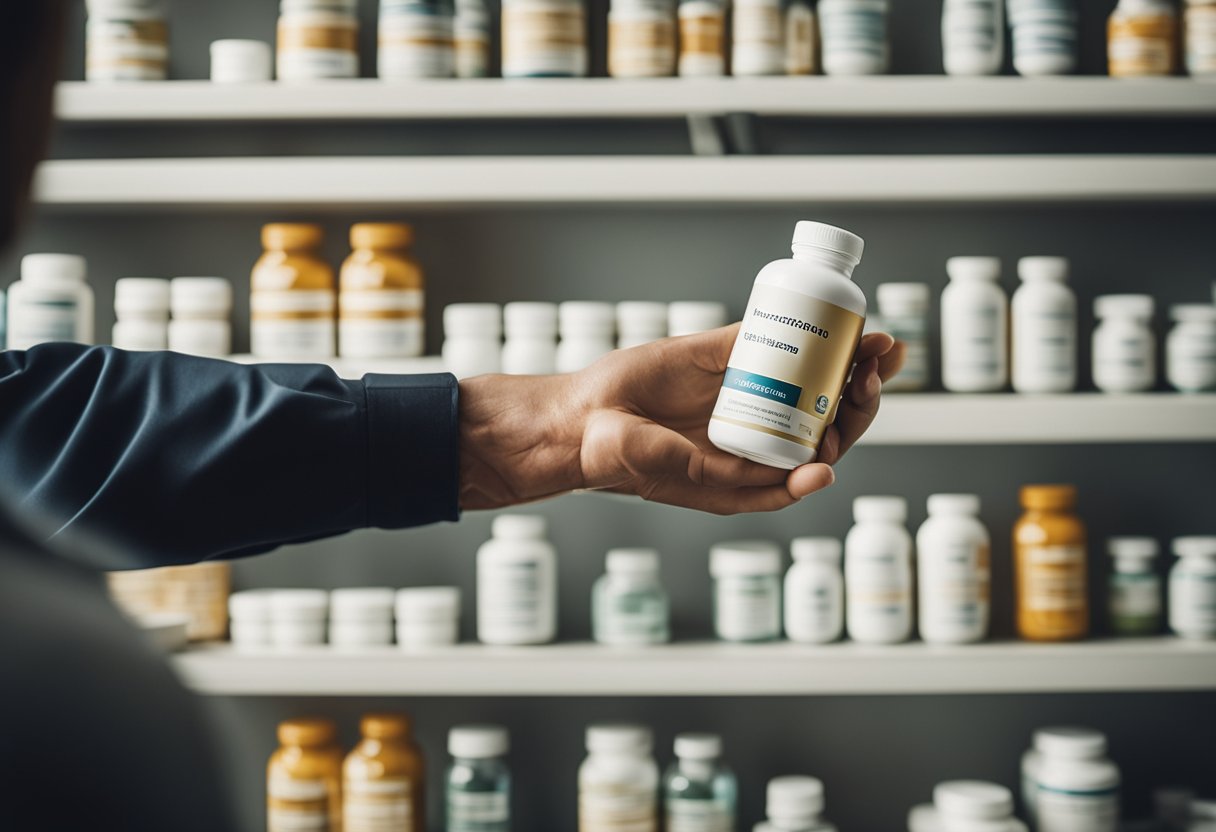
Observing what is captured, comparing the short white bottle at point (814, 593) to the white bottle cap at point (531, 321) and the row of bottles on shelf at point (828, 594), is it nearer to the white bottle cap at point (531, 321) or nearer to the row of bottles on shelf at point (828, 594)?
the row of bottles on shelf at point (828, 594)

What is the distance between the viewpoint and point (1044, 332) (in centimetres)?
134

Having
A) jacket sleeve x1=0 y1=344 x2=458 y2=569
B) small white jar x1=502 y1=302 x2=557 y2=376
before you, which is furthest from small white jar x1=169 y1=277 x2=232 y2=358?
jacket sleeve x1=0 y1=344 x2=458 y2=569

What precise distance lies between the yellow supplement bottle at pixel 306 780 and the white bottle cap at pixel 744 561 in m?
0.49

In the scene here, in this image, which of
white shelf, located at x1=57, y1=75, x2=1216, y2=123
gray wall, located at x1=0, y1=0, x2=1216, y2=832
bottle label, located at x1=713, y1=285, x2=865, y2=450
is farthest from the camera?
gray wall, located at x1=0, y1=0, x2=1216, y2=832

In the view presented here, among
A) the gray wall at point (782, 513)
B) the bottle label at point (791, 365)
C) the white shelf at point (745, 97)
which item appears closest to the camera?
the bottle label at point (791, 365)

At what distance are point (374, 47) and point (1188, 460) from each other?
3.74ft

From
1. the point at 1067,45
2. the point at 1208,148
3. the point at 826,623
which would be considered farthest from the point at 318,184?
the point at 1208,148

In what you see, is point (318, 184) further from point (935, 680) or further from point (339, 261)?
point (935, 680)

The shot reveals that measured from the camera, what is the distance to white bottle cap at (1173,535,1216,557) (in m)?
1.36

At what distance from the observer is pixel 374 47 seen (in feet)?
5.02

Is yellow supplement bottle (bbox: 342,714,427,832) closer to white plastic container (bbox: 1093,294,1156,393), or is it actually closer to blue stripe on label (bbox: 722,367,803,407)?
blue stripe on label (bbox: 722,367,803,407)

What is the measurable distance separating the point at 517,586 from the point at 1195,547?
2.49 ft

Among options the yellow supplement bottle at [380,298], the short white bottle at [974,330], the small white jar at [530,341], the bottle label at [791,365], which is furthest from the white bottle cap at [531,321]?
the bottle label at [791,365]

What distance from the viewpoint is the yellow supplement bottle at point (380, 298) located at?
4.41 feet
